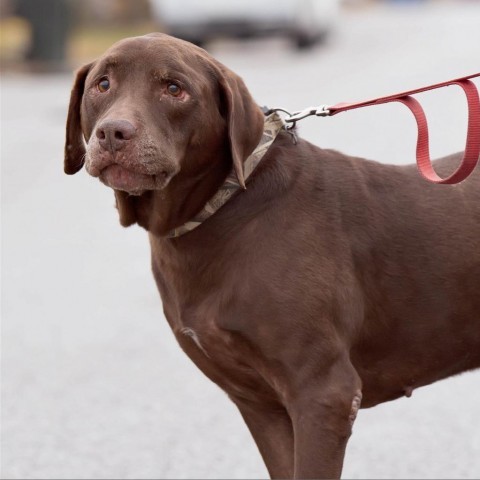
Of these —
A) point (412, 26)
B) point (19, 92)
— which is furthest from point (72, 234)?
point (412, 26)

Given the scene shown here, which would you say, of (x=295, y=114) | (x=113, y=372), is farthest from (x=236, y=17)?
(x=295, y=114)

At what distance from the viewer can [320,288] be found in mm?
3721

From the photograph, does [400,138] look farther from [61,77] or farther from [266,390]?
[266,390]

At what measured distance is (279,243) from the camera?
3742 mm

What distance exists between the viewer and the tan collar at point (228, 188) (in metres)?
3.80

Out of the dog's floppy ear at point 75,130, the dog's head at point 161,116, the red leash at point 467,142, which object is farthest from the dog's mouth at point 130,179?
the red leash at point 467,142

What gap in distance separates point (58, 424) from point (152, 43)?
2370 mm

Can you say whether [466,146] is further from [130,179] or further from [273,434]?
[273,434]

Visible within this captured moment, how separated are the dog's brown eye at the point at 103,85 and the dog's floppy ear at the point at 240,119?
33 centimetres

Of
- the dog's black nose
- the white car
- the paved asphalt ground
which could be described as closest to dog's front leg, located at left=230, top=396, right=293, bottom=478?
the paved asphalt ground

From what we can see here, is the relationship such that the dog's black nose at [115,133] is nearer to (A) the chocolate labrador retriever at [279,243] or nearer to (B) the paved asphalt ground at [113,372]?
(A) the chocolate labrador retriever at [279,243]

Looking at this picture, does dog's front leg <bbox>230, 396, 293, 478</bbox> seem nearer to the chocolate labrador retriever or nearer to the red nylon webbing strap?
the chocolate labrador retriever

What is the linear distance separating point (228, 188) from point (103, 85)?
0.47 m

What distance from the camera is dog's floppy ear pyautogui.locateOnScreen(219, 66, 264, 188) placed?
367 cm
